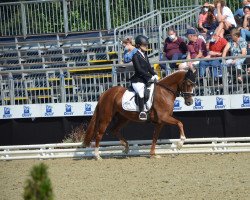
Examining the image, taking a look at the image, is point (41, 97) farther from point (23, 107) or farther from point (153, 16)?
point (153, 16)

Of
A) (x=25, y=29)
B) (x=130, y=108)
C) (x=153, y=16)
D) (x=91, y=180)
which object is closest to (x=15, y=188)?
(x=91, y=180)

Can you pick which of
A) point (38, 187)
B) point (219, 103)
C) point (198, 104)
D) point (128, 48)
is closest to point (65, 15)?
point (128, 48)

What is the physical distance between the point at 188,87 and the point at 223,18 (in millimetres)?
4445

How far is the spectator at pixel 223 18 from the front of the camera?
20.2 meters

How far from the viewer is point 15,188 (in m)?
13.3

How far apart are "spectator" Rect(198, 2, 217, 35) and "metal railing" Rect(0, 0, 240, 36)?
7.71 feet

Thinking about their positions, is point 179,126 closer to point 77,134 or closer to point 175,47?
point 77,134

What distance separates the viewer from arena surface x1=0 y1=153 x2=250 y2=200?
1188 cm

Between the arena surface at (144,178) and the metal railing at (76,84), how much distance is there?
227cm

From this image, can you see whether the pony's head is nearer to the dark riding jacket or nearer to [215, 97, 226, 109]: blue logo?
the dark riding jacket

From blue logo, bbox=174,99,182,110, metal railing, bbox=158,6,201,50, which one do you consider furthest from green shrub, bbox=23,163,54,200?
metal railing, bbox=158,6,201,50

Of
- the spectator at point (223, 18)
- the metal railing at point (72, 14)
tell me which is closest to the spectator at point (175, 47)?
the spectator at point (223, 18)

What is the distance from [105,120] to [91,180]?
3365 millimetres

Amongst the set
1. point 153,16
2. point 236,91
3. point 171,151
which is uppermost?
point 153,16
